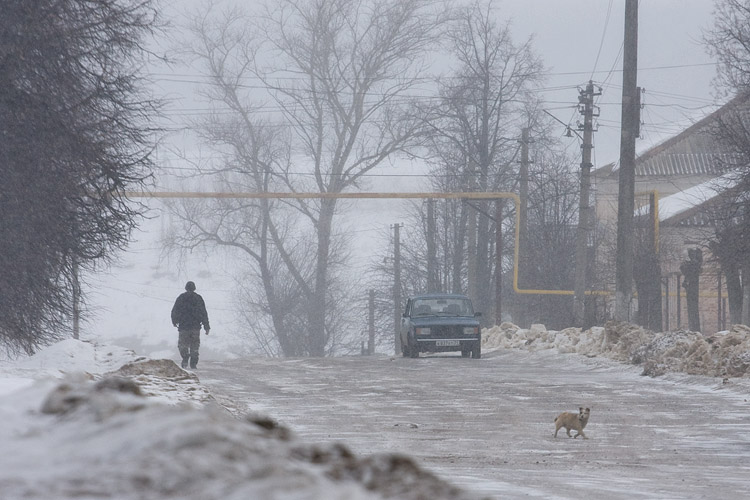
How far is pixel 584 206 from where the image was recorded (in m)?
34.7

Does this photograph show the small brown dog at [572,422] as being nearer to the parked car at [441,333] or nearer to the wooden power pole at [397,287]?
the parked car at [441,333]

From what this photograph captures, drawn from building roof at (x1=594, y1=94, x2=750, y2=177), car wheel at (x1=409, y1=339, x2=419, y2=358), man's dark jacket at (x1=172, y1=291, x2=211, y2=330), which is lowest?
car wheel at (x1=409, y1=339, x2=419, y2=358)

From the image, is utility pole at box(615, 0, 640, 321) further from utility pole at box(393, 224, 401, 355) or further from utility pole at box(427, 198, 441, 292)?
utility pole at box(393, 224, 401, 355)

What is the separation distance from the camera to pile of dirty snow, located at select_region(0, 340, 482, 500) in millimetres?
1421

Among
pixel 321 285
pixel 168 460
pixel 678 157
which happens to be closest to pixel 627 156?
pixel 168 460

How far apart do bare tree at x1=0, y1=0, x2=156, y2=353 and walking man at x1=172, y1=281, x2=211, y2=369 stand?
538 cm

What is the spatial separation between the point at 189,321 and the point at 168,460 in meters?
21.8

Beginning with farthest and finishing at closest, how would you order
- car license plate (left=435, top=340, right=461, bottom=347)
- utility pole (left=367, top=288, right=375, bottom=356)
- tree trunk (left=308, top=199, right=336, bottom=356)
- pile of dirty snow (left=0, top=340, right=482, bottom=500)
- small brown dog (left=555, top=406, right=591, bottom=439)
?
utility pole (left=367, top=288, right=375, bottom=356) < tree trunk (left=308, top=199, right=336, bottom=356) < car license plate (left=435, top=340, right=461, bottom=347) < small brown dog (left=555, top=406, right=591, bottom=439) < pile of dirty snow (left=0, top=340, right=482, bottom=500)

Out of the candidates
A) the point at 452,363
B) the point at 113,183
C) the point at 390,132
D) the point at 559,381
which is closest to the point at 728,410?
the point at 559,381

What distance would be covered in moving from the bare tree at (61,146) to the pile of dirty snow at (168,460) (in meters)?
13.1

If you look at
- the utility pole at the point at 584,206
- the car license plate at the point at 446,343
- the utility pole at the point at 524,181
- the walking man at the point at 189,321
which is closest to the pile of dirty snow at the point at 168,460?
the walking man at the point at 189,321

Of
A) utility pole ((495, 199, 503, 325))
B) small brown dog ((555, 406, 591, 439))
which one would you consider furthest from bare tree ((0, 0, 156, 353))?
utility pole ((495, 199, 503, 325))

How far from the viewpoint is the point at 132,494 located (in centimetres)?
142

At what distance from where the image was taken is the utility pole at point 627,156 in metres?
27.0
